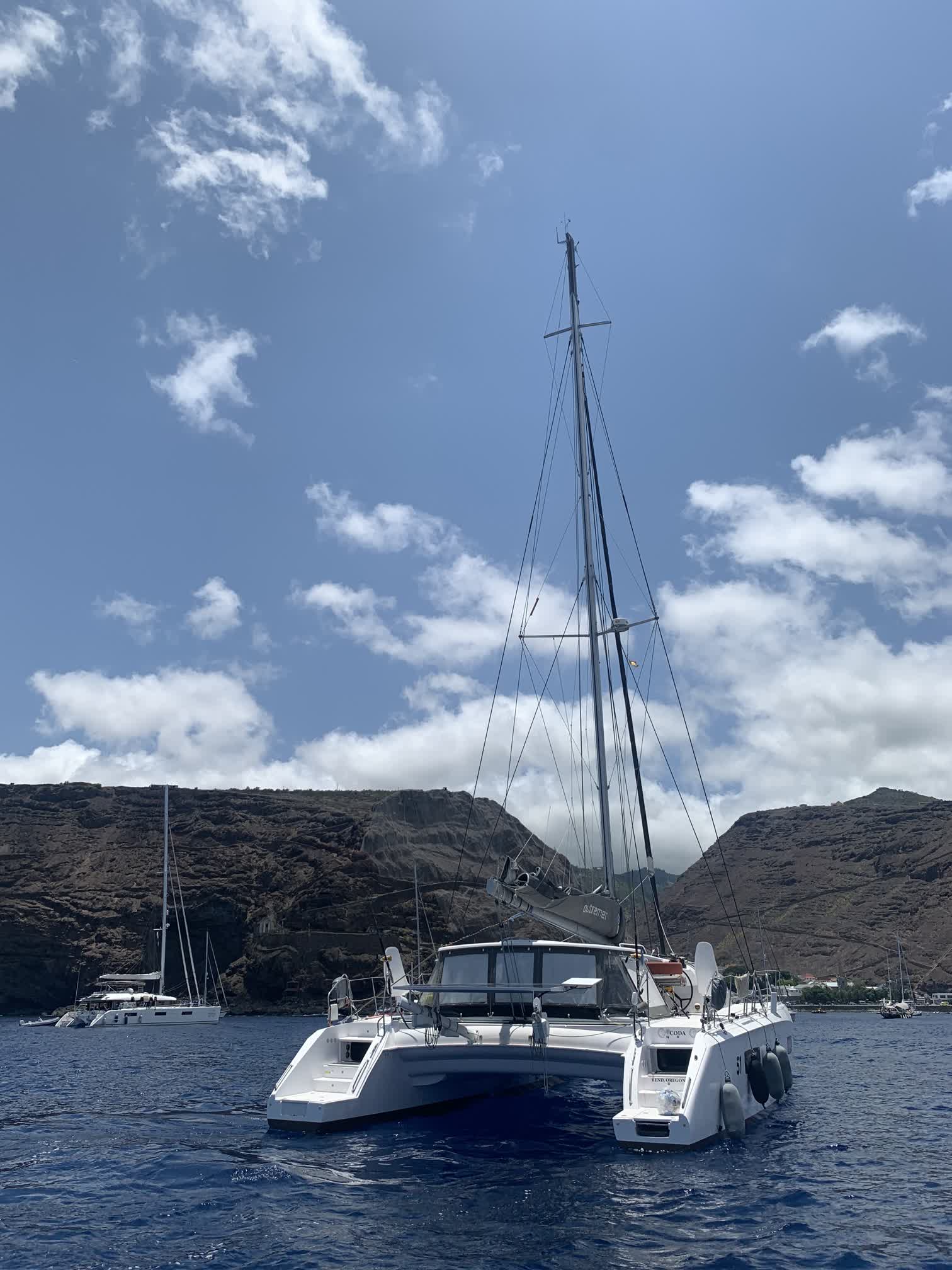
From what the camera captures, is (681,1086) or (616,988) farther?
(616,988)

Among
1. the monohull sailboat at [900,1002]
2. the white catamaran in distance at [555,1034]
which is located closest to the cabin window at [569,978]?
the white catamaran in distance at [555,1034]

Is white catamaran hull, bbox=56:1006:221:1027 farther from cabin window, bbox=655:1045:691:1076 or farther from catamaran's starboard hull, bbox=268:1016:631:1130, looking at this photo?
cabin window, bbox=655:1045:691:1076

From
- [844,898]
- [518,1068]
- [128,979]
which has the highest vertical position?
[844,898]

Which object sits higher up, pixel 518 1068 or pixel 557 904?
pixel 557 904

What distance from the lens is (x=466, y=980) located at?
16359 mm

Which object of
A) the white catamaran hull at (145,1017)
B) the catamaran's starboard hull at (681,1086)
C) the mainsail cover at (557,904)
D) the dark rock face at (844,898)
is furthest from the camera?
the dark rock face at (844,898)

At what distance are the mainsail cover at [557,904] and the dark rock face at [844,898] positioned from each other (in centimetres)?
11137

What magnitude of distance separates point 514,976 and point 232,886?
89047mm

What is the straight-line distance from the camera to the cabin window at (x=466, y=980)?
16.0m

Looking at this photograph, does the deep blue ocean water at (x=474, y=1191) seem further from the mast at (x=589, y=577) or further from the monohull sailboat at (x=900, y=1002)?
the monohull sailboat at (x=900, y=1002)

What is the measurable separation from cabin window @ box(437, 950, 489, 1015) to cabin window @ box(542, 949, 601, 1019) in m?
1.07

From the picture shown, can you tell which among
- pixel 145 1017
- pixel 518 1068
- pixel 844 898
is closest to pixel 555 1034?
pixel 518 1068

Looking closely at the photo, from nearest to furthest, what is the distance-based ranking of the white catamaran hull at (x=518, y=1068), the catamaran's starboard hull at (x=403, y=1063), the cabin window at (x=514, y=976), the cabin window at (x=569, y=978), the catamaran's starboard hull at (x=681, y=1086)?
the catamaran's starboard hull at (x=681, y=1086), the white catamaran hull at (x=518, y=1068), the catamaran's starboard hull at (x=403, y=1063), the cabin window at (x=569, y=978), the cabin window at (x=514, y=976)

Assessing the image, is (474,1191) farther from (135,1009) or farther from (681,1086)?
(135,1009)
